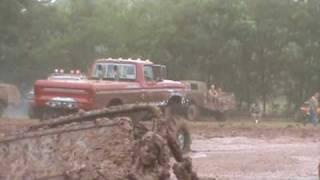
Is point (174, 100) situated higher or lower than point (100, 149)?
lower

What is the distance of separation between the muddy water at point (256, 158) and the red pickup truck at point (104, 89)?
2399 millimetres

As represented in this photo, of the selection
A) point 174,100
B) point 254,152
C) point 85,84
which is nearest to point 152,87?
point 174,100

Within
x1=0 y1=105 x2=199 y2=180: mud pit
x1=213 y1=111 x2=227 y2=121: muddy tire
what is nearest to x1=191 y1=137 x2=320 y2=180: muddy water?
x1=0 y1=105 x2=199 y2=180: mud pit

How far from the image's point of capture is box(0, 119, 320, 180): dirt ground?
14039mm

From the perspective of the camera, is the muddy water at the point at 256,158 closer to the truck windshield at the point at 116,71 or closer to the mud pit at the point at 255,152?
the mud pit at the point at 255,152

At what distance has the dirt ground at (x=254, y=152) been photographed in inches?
553

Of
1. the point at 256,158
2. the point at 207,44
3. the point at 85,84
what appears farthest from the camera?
the point at 207,44

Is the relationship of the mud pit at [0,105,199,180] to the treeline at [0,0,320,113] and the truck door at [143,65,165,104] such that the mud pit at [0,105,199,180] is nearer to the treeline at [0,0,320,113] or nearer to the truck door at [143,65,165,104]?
the truck door at [143,65,165,104]

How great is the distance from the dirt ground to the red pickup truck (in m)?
1.83

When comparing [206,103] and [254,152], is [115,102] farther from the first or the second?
[206,103]

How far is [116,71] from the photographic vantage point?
74.8ft

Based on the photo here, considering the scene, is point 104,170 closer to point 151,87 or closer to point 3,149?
point 3,149

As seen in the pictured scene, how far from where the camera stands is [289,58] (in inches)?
1665

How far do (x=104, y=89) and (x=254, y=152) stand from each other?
17.7 feet
